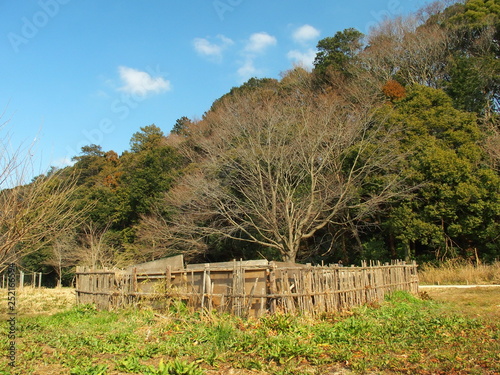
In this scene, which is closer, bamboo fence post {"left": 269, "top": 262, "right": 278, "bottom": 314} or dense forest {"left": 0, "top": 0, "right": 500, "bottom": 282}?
bamboo fence post {"left": 269, "top": 262, "right": 278, "bottom": 314}

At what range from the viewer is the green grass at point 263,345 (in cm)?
520

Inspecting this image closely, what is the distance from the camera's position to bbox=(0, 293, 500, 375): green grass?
5.20 meters

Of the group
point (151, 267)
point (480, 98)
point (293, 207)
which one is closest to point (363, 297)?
point (151, 267)

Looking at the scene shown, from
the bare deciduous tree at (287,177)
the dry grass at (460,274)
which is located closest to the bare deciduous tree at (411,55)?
the bare deciduous tree at (287,177)

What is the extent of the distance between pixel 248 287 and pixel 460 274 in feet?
35.8

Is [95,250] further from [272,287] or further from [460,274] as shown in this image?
[272,287]

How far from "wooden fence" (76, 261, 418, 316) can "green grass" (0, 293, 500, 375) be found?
1.37 feet

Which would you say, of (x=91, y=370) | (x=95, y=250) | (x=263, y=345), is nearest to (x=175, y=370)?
(x=91, y=370)

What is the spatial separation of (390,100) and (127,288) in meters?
18.7

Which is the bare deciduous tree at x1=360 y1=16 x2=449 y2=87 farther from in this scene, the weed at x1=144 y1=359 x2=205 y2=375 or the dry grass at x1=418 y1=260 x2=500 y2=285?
the weed at x1=144 y1=359 x2=205 y2=375

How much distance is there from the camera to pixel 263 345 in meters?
6.14

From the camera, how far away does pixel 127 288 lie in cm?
1095

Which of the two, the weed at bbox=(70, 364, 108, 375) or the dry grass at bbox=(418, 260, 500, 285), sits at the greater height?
the dry grass at bbox=(418, 260, 500, 285)

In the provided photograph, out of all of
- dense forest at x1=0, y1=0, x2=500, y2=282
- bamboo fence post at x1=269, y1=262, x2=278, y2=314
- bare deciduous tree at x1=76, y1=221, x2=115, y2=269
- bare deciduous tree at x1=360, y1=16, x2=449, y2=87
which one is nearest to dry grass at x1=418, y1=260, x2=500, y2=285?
dense forest at x1=0, y1=0, x2=500, y2=282
